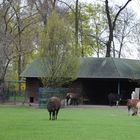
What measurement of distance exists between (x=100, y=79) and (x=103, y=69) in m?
1.44

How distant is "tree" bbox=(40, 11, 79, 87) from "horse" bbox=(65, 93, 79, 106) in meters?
2.67

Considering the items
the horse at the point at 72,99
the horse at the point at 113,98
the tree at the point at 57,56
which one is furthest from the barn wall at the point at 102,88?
the tree at the point at 57,56

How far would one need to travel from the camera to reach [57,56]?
5912 centimetres

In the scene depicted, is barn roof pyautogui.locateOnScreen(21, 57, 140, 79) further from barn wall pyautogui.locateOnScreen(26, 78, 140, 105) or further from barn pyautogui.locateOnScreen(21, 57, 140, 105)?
barn wall pyautogui.locateOnScreen(26, 78, 140, 105)

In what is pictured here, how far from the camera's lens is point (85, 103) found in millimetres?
68375

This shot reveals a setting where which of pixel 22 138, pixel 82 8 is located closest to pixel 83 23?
pixel 82 8

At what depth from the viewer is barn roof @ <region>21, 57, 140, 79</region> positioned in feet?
218

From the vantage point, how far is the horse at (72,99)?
2463 inches

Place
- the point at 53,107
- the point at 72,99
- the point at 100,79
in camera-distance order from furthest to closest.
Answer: the point at 100,79 → the point at 72,99 → the point at 53,107

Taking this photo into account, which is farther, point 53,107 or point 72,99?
point 72,99

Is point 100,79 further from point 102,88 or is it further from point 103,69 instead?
point 102,88

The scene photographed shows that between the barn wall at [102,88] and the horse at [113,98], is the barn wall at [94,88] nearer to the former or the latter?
the barn wall at [102,88]

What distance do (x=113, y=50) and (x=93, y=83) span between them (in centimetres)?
2181

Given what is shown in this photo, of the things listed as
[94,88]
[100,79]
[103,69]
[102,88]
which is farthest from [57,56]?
[102,88]
